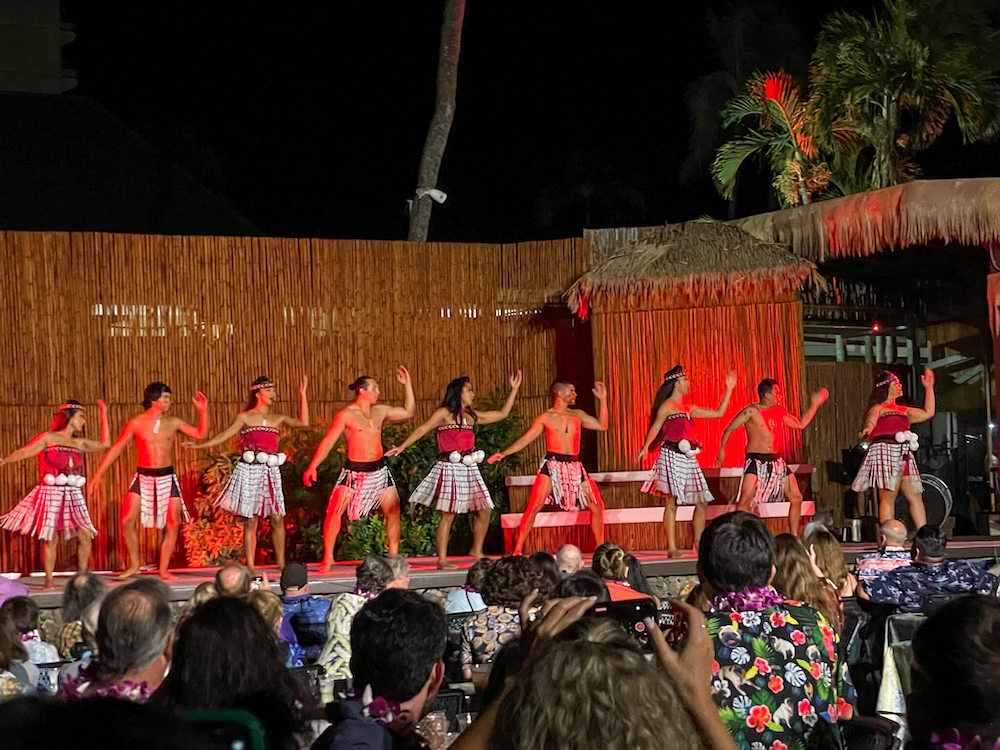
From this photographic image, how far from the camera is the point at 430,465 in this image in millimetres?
10992

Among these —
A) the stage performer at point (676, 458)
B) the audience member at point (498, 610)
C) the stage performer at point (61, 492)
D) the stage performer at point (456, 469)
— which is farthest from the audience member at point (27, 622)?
the stage performer at point (676, 458)

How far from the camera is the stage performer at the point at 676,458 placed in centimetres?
976

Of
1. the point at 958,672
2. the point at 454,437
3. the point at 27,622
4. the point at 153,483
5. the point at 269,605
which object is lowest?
the point at 27,622

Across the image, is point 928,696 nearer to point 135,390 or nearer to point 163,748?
point 163,748

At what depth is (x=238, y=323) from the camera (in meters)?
10.8

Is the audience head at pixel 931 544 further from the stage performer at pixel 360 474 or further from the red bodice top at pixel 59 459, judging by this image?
the red bodice top at pixel 59 459

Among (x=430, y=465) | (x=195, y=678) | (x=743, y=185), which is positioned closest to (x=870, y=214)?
(x=430, y=465)

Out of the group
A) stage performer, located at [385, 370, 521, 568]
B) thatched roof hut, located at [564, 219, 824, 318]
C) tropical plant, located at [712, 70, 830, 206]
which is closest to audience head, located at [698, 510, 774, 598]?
stage performer, located at [385, 370, 521, 568]

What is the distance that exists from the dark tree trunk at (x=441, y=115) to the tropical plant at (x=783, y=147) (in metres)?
3.32

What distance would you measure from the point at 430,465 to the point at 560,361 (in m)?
1.60

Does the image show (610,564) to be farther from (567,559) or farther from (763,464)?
(763,464)

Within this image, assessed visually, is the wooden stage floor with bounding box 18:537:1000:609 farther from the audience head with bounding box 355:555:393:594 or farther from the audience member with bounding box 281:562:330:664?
the audience head with bounding box 355:555:393:594

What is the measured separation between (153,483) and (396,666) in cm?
682

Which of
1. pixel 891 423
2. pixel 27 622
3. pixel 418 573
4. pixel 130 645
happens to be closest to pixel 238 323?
pixel 418 573
